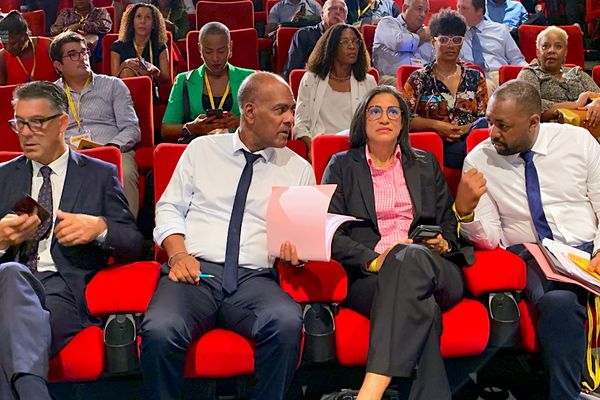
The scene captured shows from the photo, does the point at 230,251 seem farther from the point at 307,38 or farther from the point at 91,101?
the point at 307,38

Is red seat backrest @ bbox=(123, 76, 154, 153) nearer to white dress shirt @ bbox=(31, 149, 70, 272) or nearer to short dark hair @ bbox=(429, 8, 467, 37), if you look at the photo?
white dress shirt @ bbox=(31, 149, 70, 272)

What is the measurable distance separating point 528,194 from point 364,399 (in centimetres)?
89

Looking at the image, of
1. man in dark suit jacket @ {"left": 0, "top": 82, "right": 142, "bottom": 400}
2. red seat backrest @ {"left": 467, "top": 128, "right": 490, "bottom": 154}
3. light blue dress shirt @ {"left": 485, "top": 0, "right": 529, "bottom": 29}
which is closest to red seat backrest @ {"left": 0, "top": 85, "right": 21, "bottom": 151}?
man in dark suit jacket @ {"left": 0, "top": 82, "right": 142, "bottom": 400}

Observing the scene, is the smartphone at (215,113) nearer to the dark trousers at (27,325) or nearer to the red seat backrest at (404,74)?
the red seat backrest at (404,74)

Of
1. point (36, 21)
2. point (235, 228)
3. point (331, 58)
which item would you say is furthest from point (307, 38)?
point (36, 21)

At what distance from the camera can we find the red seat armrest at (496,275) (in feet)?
6.76

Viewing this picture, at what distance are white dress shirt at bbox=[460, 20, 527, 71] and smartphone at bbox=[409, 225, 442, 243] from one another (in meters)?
2.56

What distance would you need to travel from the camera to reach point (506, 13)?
5.22 meters

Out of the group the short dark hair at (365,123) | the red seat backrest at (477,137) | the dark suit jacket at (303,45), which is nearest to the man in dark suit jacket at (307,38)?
the dark suit jacket at (303,45)

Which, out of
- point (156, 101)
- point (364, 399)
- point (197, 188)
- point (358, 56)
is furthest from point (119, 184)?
point (156, 101)

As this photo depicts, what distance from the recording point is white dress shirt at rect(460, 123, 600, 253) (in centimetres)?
235

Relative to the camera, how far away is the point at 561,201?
7.84 ft

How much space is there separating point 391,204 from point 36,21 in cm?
389

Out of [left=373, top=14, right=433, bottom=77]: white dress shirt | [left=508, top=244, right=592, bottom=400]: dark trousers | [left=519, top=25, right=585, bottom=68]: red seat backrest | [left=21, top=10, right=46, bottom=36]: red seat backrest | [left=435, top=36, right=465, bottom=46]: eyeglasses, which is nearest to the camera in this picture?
[left=508, top=244, right=592, bottom=400]: dark trousers
